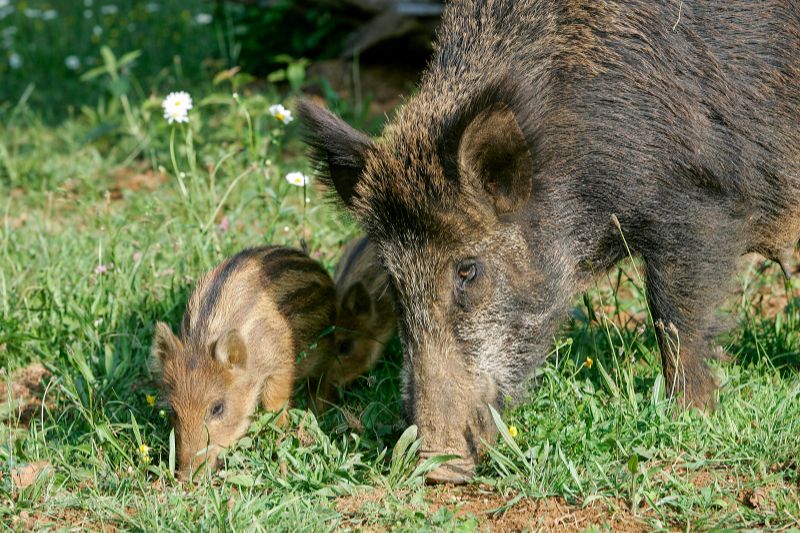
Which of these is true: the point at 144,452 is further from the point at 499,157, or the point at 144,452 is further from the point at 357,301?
the point at 499,157

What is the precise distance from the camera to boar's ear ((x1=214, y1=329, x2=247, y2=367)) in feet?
13.5

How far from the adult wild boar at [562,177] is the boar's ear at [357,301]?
643 mm

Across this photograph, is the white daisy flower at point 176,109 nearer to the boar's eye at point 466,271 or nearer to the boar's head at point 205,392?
the boar's head at point 205,392

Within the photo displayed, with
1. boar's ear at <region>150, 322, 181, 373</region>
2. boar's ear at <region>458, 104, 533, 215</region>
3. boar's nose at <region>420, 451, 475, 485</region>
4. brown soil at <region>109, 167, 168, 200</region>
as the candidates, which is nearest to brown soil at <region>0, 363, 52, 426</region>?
boar's ear at <region>150, 322, 181, 373</region>

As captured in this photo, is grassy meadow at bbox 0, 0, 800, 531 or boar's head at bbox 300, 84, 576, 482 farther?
boar's head at bbox 300, 84, 576, 482

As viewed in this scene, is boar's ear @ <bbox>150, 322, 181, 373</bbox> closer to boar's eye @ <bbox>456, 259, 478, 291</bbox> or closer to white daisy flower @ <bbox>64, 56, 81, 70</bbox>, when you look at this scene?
boar's eye @ <bbox>456, 259, 478, 291</bbox>

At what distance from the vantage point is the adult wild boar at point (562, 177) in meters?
3.92

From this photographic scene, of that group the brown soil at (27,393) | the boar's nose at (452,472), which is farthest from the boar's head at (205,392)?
the boar's nose at (452,472)

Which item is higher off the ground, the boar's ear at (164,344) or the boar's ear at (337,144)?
the boar's ear at (337,144)

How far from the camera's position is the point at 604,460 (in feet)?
12.3

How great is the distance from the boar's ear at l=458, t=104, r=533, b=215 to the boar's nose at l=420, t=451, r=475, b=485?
96 cm

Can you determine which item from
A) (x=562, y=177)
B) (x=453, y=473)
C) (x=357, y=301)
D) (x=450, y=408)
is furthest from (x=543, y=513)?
(x=357, y=301)

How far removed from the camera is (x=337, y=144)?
415 cm

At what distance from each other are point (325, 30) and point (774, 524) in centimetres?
614
